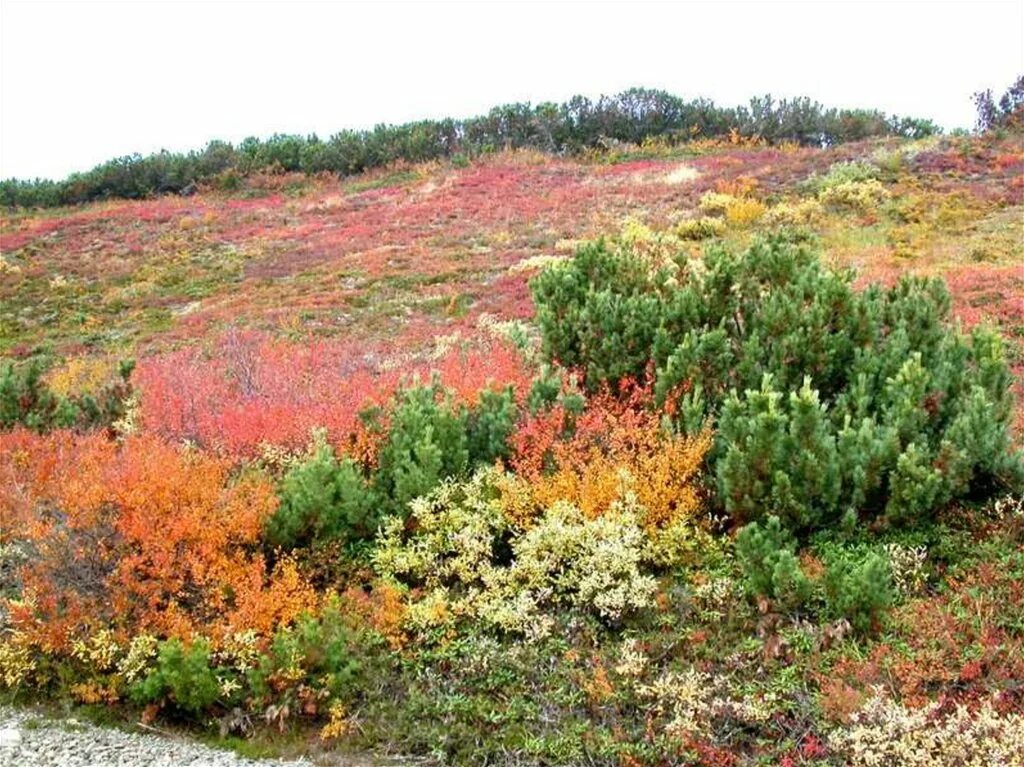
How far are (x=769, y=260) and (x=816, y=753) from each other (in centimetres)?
564

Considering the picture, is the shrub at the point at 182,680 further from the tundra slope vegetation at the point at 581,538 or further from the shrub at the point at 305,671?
the shrub at the point at 305,671

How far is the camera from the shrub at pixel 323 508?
7.60 m

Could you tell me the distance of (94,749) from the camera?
19.2 feet

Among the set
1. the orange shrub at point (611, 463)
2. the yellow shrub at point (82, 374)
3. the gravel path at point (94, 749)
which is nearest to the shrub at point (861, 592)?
the orange shrub at point (611, 463)

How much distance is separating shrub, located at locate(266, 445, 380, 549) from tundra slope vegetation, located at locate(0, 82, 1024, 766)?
3cm

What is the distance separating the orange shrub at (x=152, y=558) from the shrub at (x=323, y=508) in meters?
0.17

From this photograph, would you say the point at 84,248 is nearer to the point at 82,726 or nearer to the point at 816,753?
the point at 82,726

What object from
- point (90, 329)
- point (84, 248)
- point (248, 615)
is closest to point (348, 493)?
point (248, 615)

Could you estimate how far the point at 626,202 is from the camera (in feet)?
92.5

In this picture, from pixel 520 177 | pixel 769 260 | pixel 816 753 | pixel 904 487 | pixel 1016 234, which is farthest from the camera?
pixel 520 177

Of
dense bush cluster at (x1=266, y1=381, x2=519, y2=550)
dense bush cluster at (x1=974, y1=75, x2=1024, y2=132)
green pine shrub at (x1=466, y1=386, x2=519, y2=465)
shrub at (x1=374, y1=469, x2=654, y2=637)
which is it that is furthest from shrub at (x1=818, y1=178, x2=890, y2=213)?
shrub at (x1=374, y1=469, x2=654, y2=637)

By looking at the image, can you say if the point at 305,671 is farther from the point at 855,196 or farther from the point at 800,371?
the point at 855,196

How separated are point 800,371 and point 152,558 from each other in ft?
19.5

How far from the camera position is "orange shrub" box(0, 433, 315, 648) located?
6609mm
